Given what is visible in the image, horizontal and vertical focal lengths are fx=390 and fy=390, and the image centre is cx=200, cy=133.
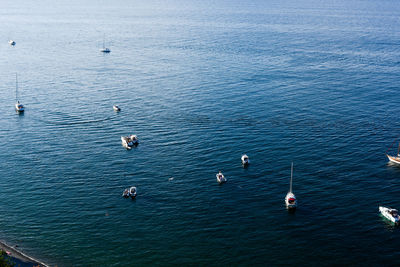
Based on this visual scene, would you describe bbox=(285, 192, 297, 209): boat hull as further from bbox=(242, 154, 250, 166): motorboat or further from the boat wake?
the boat wake

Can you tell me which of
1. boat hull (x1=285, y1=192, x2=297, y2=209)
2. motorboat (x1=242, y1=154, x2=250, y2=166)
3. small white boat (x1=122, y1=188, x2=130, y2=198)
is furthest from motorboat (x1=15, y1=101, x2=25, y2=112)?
boat hull (x1=285, y1=192, x2=297, y2=209)

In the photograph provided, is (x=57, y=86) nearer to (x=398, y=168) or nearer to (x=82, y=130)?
(x=82, y=130)

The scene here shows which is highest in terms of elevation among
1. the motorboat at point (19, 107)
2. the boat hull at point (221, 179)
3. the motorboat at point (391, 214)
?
the motorboat at point (19, 107)

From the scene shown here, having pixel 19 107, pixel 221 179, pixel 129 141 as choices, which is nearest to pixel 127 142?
pixel 129 141

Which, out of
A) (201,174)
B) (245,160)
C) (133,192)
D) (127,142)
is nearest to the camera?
(133,192)

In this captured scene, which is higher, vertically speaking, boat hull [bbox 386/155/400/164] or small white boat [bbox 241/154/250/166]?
boat hull [bbox 386/155/400/164]

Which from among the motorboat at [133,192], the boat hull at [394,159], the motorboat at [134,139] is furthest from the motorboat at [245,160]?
the boat hull at [394,159]

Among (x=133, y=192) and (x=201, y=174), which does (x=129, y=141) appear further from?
(x=133, y=192)

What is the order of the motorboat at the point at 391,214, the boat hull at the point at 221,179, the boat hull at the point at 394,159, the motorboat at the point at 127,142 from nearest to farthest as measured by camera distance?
the motorboat at the point at 391,214 < the boat hull at the point at 221,179 < the boat hull at the point at 394,159 < the motorboat at the point at 127,142

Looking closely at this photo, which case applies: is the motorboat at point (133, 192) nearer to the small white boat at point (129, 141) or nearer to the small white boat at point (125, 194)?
the small white boat at point (125, 194)
